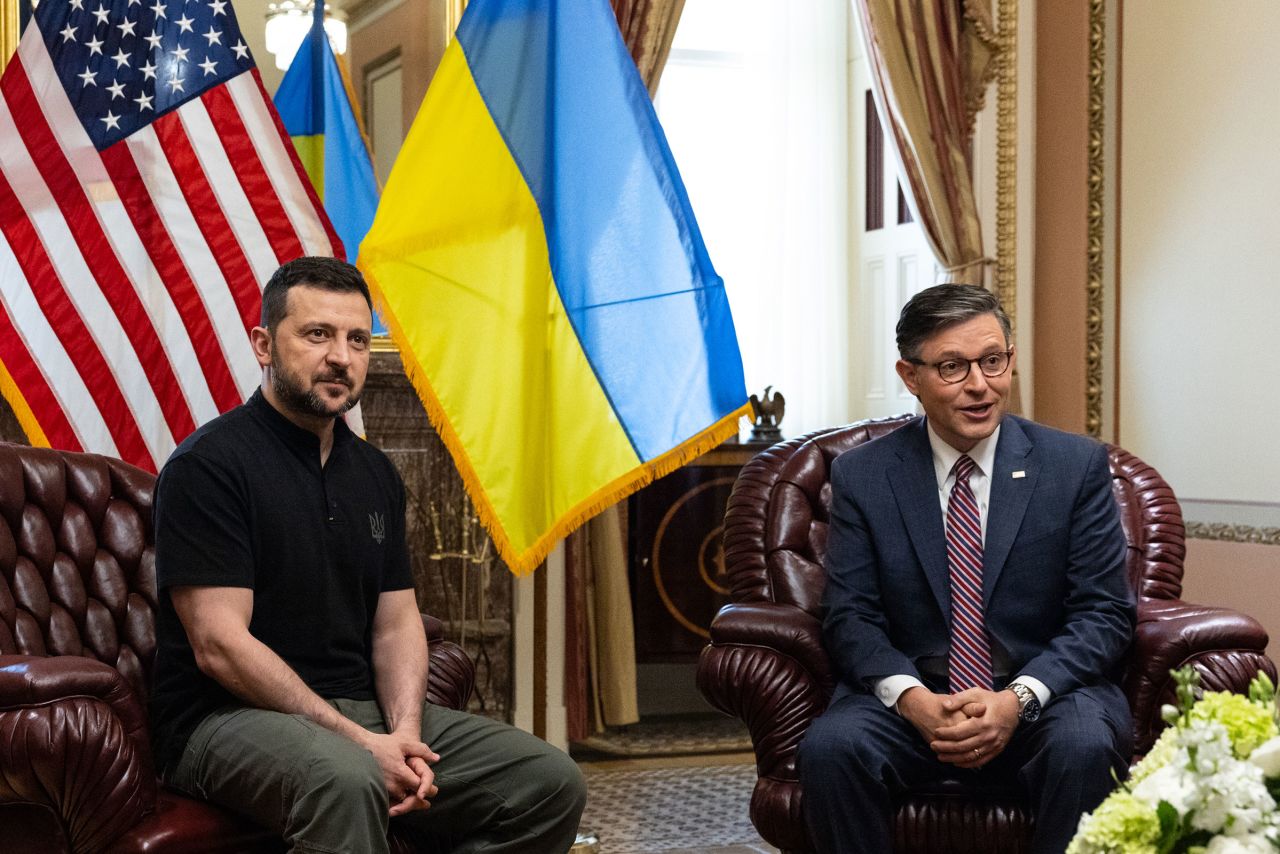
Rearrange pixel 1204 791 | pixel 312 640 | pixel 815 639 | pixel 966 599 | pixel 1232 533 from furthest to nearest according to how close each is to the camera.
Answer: pixel 1232 533 < pixel 815 639 < pixel 966 599 < pixel 312 640 < pixel 1204 791

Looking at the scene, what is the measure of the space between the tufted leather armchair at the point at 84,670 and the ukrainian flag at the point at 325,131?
133 centimetres

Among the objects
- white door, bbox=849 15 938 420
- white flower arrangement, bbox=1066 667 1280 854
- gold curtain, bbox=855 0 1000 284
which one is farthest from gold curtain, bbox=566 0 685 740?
white flower arrangement, bbox=1066 667 1280 854

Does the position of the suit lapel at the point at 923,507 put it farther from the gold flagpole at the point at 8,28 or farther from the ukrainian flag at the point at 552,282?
the gold flagpole at the point at 8,28

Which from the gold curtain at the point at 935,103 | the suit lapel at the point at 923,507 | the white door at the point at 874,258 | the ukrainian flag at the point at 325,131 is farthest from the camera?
the white door at the point at 874,258

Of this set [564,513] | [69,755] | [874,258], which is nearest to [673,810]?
[564,513]

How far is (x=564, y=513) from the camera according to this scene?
132 inches

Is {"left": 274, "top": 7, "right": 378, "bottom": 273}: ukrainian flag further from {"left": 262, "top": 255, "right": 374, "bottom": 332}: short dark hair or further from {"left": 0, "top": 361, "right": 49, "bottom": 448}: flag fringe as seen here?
{"left": 262, "top": 255, "right": 374, "bottom": 332}: short dark hair

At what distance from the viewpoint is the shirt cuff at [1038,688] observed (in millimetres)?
2582

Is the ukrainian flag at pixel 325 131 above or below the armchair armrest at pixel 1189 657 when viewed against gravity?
above

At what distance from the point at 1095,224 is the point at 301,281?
10.8ft

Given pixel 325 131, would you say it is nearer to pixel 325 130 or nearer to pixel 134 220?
pixel 325 130

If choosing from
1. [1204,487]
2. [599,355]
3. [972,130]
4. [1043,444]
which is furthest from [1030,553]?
[972,130]

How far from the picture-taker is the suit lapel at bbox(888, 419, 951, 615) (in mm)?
2729

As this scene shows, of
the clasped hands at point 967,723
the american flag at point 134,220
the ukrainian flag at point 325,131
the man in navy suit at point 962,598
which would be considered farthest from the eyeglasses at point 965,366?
the ukrainian flag at point 325,131
